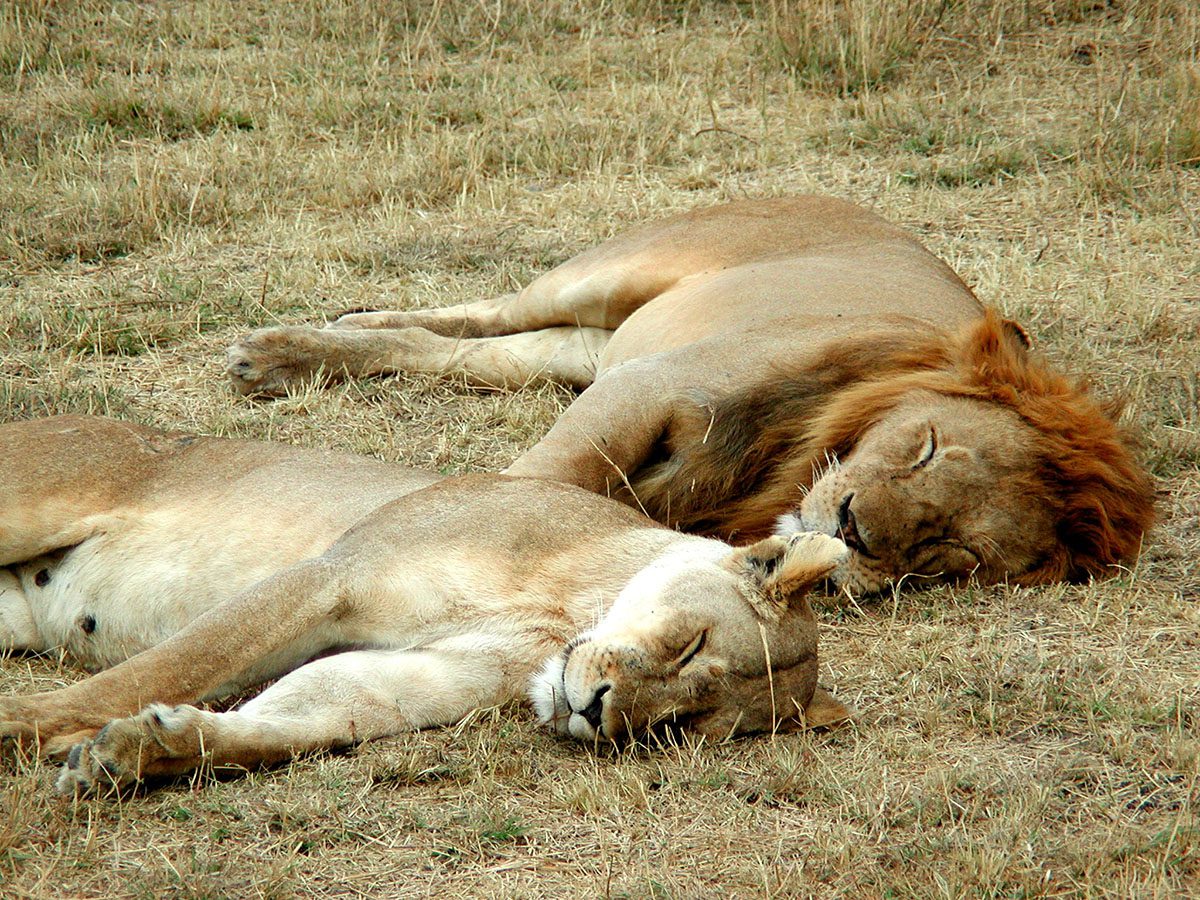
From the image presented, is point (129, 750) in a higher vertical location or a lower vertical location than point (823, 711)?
higher

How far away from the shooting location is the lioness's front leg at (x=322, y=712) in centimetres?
274

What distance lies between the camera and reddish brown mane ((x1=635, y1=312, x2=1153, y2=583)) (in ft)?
13.3

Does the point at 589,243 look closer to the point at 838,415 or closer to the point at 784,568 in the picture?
the point at 838,415

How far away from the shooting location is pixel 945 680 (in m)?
3.47

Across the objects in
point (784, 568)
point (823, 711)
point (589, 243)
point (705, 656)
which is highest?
point (784, 568)

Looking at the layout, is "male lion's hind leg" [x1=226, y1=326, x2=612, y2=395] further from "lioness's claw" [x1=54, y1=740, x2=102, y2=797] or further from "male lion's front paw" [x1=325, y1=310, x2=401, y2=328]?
"lioness's claw" [x1=54, y1=740, x2=102, y2=797]

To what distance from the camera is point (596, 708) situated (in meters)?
2.93

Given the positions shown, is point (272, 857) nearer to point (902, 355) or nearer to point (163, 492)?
point (163, 492)

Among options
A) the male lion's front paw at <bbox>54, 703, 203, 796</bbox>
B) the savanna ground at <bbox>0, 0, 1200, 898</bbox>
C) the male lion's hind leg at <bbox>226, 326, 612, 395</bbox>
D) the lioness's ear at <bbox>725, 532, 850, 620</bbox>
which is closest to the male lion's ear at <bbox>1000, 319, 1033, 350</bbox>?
the savanna ground at <bbox>0, 0, 1200, 898</bbox>

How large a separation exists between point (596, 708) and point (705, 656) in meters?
0.24

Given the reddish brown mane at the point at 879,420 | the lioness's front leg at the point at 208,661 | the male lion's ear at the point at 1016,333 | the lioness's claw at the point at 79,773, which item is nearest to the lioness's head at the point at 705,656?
the lioness's front leg at the point at 208,661

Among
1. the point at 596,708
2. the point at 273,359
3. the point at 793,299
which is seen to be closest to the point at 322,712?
the point at 596,708

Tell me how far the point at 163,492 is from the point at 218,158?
12.1ft

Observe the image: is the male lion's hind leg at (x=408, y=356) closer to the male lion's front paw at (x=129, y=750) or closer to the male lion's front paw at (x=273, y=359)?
the male lion's front paw at (x=273, y=359)
